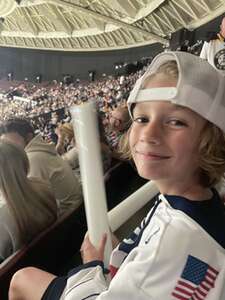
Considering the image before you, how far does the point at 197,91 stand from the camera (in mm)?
615

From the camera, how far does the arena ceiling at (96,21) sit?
1.11 meters

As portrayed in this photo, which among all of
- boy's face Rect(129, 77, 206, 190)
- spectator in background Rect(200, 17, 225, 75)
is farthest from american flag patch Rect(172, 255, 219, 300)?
spectator in background Rect(200, 17, 225, 75)

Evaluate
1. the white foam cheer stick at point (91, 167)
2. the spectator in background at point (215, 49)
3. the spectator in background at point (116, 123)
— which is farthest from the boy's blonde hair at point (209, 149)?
the spectator in background at point (215, 49)

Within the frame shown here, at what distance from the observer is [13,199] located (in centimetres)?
114

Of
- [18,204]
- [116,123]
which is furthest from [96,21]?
[18,204]

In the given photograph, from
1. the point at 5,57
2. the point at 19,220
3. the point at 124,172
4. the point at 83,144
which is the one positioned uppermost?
the point at 5,57

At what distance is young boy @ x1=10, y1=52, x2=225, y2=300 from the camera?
53 centimetres

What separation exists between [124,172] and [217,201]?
1.19 meters

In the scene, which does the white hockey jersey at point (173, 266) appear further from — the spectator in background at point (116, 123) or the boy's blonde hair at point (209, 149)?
the spectator in background at point (116, 123)

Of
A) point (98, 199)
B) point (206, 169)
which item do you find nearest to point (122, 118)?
point (98, 199)

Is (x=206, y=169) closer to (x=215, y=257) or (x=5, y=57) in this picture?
(x=215, y=257)

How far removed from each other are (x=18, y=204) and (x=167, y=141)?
0.67 metres

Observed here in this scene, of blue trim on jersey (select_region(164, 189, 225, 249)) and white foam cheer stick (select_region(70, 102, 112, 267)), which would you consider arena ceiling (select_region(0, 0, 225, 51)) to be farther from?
blue trim on jersey (select_region(164, 189, 225, 249))

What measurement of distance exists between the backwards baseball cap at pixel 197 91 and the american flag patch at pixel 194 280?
0.22 meters
